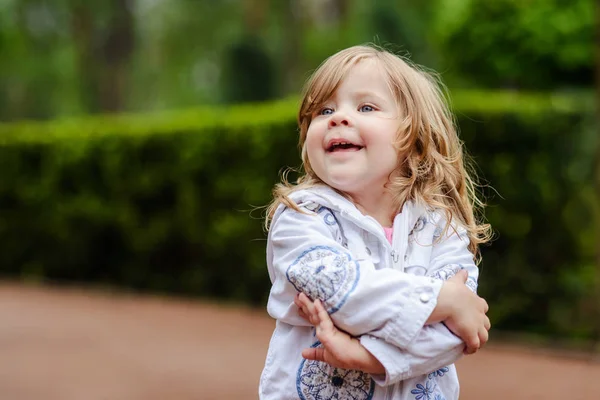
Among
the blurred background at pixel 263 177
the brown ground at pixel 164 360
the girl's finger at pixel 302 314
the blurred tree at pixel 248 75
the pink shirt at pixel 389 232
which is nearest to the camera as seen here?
the girl's finger at pixel 302 314

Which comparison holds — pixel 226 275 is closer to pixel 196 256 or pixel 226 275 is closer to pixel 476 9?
pixel 196 256

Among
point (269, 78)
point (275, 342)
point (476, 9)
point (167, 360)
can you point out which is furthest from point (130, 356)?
point (476, 9)

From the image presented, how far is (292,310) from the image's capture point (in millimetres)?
1942

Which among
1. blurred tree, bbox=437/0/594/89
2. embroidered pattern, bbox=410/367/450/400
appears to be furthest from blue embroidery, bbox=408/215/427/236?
blurred tree, bbox=437/0/594/89

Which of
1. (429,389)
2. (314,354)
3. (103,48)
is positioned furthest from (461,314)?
(103,48)

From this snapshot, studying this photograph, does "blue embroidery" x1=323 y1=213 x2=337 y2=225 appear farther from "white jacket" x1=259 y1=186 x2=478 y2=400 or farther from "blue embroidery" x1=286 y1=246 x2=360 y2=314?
"blue embroidery" x1=286 y1=246 x2=360 y2=314

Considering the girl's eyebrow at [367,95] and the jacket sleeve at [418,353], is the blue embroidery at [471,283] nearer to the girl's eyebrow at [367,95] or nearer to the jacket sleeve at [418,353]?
the jacket sleeve at [418,353]

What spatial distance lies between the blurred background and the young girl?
296 mm

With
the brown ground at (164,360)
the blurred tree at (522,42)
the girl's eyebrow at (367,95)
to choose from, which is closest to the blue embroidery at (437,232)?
the girl's eyebrow at (367,95)

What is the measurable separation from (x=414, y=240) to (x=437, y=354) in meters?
0.30

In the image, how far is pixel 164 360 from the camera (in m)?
6.73

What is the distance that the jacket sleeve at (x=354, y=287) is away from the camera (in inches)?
70.6

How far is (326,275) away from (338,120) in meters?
0.38

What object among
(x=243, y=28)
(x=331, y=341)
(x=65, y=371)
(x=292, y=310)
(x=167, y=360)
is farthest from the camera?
(x=243, y=28)
